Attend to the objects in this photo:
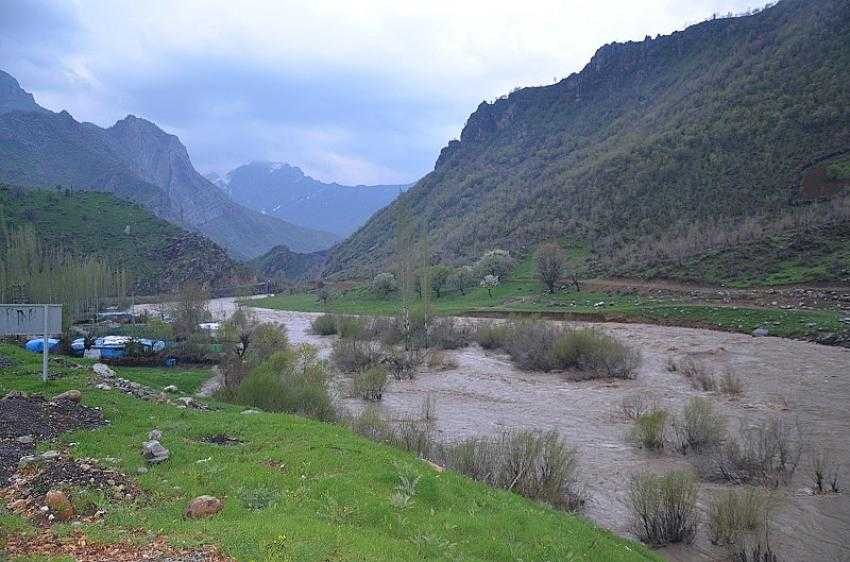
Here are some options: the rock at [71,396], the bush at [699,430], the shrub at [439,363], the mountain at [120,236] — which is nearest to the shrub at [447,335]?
the shrub at [439,363]

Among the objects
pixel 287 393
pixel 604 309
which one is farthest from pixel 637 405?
pixel 604 309

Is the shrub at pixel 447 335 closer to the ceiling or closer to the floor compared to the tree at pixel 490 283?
closer to the floor

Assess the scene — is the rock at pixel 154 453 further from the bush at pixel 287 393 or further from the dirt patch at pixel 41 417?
the bush at pixel 287 393

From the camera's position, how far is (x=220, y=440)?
1311 cm

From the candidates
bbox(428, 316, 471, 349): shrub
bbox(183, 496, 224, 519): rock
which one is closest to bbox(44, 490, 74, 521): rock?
bbox(183, 496, 224, 519): rock

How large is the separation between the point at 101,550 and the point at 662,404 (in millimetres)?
23874

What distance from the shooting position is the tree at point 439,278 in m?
82.4

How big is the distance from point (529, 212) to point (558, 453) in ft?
310

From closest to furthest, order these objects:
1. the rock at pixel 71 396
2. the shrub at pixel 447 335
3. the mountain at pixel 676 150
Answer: the rock at pixel 71 396, the shrub at pixel 447 335, the mountain at pixel 676 150

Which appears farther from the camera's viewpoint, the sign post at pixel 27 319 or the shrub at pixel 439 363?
the shrub at pixel 439 363

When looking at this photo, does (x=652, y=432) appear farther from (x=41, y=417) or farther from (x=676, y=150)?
(x=676, y=150)

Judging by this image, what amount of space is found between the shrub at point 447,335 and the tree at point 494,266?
3334cm

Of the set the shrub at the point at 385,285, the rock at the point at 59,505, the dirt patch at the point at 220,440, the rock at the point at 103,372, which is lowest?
the dirt patch at the point at 220,440

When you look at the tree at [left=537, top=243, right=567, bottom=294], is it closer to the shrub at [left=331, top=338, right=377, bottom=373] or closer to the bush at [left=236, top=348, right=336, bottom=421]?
the shrub at [left=331, top=338, right=377, bottom=373]
